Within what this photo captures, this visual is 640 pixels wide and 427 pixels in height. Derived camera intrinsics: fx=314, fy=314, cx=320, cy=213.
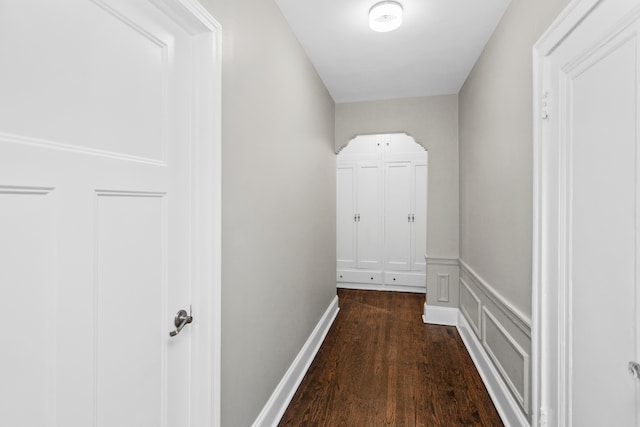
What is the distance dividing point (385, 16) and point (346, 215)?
A: 10.5 ft

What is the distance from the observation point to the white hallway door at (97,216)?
26.7 inches

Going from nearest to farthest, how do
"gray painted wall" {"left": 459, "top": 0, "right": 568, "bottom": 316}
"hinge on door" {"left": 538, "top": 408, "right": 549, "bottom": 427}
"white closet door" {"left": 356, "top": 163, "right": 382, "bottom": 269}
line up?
"hinge on door" {"left": 538, "top": 408, "right": 549, "bottom": 427}, "gray painted wall" {"left": 459, "top": 0, "right": 568, "bottom": 316}, "white closet door" {"left": 356, "top": 163, "right": 382, "bottom": 269}

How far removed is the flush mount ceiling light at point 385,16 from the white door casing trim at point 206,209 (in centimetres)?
109

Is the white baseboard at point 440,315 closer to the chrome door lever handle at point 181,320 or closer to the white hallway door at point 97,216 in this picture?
the white hallway door at point 97,216

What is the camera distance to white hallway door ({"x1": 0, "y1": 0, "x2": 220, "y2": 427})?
2.23 feet

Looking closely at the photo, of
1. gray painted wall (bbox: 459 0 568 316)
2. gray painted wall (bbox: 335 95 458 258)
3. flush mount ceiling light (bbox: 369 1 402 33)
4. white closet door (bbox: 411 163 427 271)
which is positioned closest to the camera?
gray painted wall (bbox: 459 0 568 316)

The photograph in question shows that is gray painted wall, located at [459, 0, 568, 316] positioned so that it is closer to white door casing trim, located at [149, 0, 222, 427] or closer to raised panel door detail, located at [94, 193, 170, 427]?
white door casing trim, located at [149, 0, 222, 427]

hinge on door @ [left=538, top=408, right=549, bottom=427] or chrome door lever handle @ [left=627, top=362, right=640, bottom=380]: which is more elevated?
chrome door lever handle @ [left=627, top=362, right=640, bottom=380]

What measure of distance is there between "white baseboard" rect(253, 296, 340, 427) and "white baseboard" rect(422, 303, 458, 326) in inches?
46.1

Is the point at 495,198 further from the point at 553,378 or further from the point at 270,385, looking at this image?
the point at 270,385

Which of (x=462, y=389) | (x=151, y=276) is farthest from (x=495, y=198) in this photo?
(x=151, y=276)

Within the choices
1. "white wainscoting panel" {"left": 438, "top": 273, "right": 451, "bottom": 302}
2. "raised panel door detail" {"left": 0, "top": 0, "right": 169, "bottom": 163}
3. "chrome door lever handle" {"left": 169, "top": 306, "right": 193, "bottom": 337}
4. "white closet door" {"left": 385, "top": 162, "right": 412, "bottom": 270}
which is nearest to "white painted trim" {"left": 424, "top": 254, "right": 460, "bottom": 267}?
"white wainscoting panel" {"left": 438, "top": 273, "right": 451, "bottom": 302}

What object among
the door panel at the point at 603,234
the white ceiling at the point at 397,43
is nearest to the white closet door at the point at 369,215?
the white ceiling at the point at 397,43

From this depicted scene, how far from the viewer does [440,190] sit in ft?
11.2
